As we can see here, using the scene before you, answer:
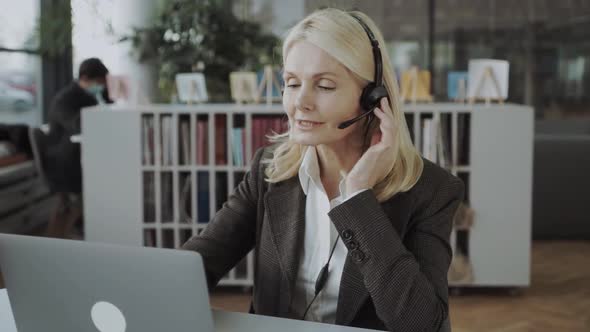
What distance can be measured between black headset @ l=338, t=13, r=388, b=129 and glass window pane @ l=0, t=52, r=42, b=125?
5.06 metres

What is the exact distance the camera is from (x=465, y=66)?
26.9ft

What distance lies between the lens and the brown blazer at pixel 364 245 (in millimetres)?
1325

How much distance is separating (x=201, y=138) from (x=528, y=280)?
6.35ft

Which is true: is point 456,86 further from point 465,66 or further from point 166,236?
point 465,66

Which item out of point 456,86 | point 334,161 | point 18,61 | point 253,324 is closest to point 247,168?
point 456,86

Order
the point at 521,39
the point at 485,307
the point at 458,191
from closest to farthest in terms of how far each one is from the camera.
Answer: the point at 458,191 < the point at 485,307 < the point at 521,39

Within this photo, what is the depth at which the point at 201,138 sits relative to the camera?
151 inches

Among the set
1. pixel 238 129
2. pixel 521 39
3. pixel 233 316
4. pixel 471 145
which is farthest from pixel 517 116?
pixel 521 39

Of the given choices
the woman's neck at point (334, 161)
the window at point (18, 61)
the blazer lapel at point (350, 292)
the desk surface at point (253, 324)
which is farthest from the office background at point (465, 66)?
the desk surface at point (253, 324)

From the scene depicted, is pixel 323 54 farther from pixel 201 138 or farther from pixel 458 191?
pixel 201 138

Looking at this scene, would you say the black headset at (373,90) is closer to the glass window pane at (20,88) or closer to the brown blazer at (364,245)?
the brown blazer at (364,245)

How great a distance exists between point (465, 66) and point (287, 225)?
23.1 feet

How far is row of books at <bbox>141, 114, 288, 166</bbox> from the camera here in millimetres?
3795

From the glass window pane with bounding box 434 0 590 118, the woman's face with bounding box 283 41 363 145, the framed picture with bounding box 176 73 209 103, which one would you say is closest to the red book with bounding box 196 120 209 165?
the framed picture with bounding box 176 73 209 103
